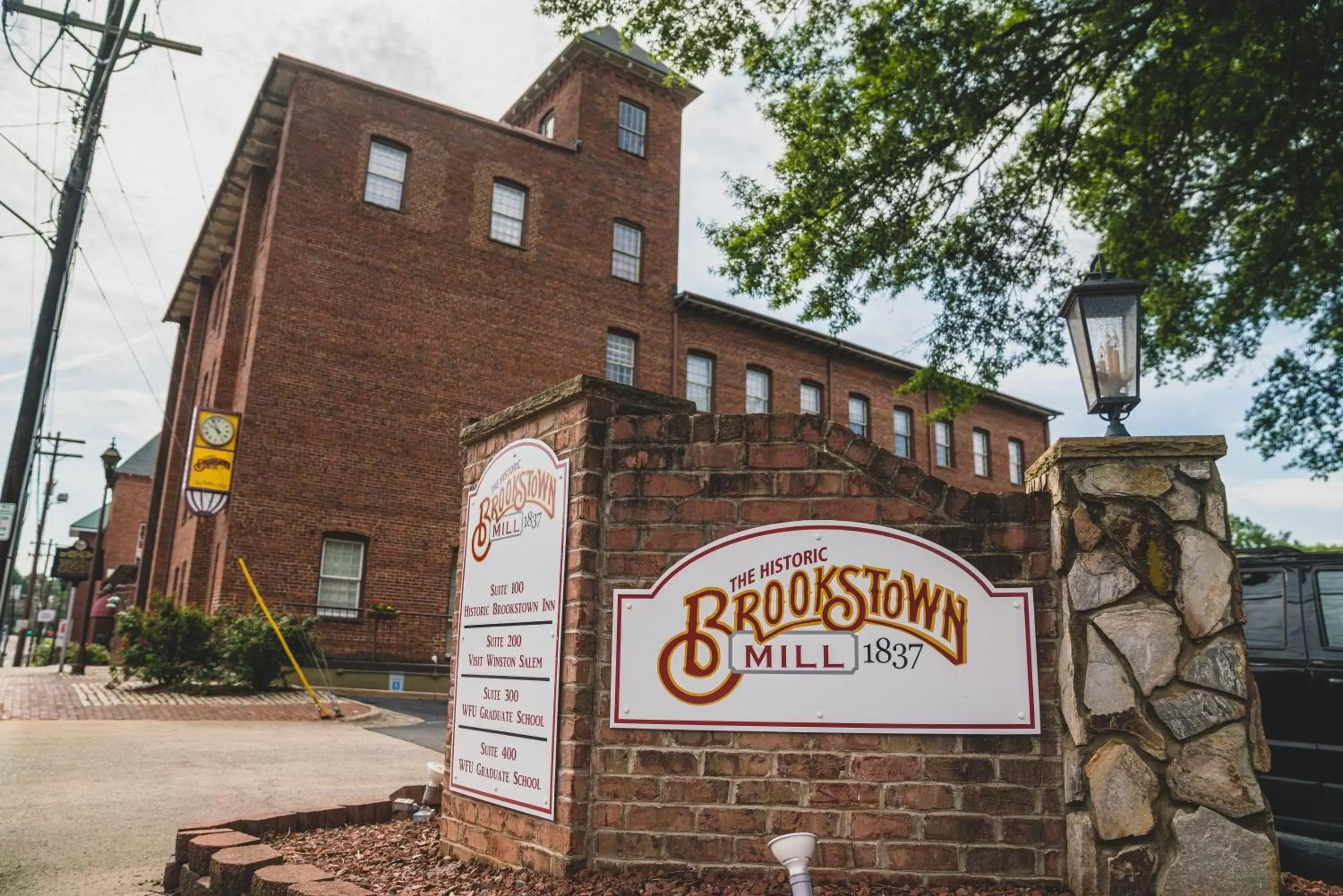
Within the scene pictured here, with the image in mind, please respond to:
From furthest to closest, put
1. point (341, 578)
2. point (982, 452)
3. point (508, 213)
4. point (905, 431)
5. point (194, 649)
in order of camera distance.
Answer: point (982, 452)
point (905, 431)
point (508, 213)
point (341, 578)
point (194, 649)

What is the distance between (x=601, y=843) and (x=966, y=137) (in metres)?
9.84

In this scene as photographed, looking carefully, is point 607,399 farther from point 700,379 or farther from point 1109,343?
point 700,379

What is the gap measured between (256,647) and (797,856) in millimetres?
14824

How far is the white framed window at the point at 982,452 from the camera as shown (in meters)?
35.2

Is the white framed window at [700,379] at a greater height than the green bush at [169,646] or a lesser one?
greater

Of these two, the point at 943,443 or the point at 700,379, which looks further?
the point at 943,443

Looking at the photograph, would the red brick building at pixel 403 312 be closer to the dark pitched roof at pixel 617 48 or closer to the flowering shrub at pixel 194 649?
the dark pitched roof at pixel 617 48

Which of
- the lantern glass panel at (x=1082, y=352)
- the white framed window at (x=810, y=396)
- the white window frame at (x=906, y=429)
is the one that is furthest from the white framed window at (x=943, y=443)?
the lantern glass panel at (x=1082, y=352)

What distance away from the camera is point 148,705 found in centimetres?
1379

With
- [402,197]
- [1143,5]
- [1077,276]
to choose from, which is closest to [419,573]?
[402,197]

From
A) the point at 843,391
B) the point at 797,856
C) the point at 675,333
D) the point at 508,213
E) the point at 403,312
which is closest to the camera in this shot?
the point at 797,856

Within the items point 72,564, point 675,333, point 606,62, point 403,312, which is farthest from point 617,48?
point 72,564

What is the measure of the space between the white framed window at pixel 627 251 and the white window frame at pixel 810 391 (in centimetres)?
711

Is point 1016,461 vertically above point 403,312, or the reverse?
point 1016,461
